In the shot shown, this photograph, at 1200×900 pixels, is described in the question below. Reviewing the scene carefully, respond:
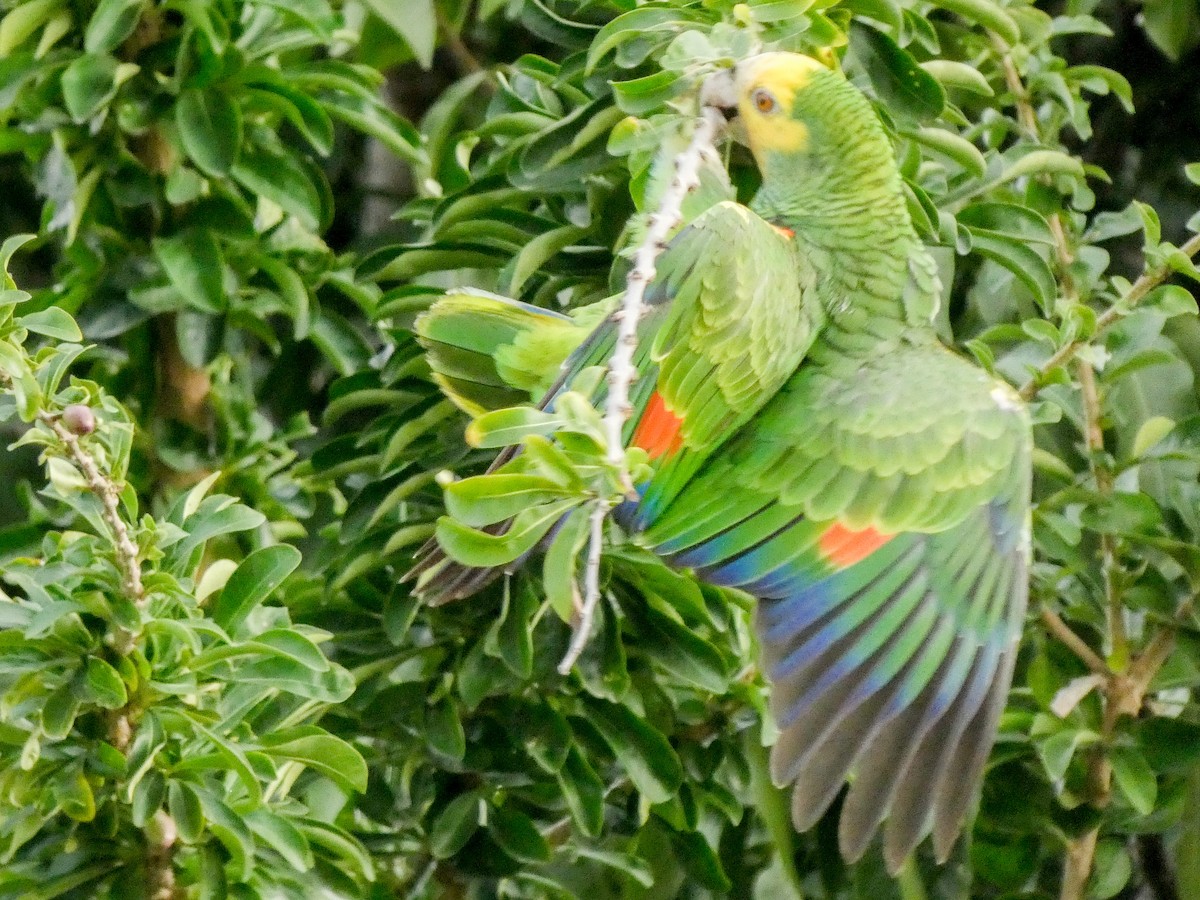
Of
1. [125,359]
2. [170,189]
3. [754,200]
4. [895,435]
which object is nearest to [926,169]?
[754,200]

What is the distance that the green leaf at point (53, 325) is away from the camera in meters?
0.90

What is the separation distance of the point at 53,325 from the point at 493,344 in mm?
312

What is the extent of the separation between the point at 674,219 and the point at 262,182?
0.76 meters

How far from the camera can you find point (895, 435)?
1046mm

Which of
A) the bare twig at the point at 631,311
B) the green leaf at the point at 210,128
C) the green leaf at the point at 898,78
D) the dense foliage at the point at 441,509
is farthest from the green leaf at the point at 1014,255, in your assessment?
the green leaf at the point at 210,128

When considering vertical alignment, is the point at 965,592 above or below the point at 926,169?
below

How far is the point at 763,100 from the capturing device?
106cm

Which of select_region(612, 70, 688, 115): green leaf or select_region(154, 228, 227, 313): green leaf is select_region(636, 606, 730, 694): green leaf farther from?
select_region(154, 228, 227, 313): green leaf

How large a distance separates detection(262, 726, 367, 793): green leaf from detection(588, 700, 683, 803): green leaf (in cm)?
23

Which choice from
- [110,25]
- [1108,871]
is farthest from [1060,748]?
[110,25]

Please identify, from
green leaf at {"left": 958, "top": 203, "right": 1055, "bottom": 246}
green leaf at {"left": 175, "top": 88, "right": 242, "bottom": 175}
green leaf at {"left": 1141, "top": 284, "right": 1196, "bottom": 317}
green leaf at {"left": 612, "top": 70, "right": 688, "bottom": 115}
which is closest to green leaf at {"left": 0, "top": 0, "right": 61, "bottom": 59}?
green leaf at {"left": 175, "top": 88, "right": 242, "bottom": 175}

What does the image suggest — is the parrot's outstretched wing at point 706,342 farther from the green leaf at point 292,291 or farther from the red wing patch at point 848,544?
the green leaf at point 292,291

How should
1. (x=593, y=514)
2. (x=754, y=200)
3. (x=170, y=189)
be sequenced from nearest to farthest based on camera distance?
(x=593, y=514), (x=754, y=200), (x=170, y=189)

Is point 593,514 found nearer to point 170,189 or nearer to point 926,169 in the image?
point 926,169
